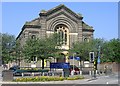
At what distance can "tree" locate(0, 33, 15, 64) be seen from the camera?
61.7 meters

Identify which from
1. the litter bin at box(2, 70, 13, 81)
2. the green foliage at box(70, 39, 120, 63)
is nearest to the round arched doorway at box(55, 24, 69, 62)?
the green foliage at box(70, 39, 120, 63)

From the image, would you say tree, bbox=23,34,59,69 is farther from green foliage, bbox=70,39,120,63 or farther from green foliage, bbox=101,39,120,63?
green foliage, bbox=101,39,120,63

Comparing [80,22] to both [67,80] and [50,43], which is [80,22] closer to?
[50,43]

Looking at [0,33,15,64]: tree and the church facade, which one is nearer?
[0,33,15,64]: tree

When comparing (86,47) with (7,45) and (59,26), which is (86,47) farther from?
(7,45)

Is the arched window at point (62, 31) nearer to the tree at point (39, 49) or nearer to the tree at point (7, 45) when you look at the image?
the tree at point (39, 49)

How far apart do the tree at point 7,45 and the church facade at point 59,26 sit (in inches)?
425

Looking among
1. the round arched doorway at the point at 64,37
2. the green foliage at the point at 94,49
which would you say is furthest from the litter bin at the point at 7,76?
the round arched doorway at the point at 64,37

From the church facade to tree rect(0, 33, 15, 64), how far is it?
1079 cm

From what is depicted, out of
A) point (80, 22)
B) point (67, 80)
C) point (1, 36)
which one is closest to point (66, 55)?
point (80, 22)

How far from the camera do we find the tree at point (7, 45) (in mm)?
61688

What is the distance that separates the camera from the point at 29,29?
7744cm

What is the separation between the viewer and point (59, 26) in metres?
78.9

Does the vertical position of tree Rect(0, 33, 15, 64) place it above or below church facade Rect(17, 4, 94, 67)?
below
